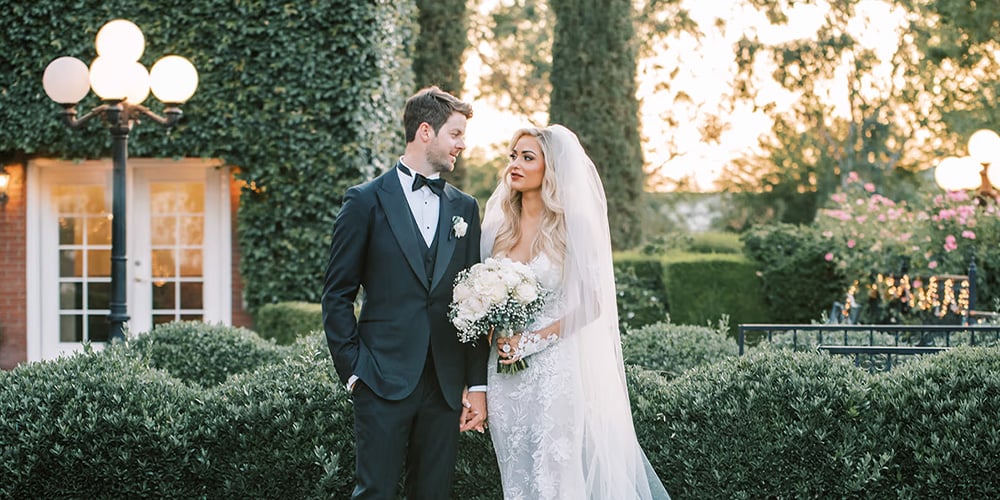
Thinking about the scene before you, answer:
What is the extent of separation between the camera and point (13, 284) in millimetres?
11289

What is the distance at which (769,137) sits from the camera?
1019 inches

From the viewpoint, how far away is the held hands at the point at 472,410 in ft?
12.1

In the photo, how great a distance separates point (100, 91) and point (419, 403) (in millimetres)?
5187

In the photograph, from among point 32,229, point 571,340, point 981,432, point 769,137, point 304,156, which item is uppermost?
point 769,137

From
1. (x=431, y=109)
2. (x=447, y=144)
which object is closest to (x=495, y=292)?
(x=447, y=144)

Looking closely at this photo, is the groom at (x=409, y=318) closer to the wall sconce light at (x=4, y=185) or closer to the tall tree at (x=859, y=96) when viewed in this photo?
the wall sconce light at (x=4, y=185)

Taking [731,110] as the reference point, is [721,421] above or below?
below

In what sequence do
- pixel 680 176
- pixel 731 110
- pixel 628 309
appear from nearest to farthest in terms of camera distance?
pixel 628 309 < pixel 731 110 < pixel 680 176

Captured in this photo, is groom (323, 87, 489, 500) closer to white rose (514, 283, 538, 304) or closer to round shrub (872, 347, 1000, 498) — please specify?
white rose (514, 283, 538, 304)

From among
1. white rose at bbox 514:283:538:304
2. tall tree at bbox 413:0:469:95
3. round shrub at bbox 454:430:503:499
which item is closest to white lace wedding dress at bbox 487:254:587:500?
white rose at bbox 514:283:538:304

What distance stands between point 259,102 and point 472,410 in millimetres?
8091

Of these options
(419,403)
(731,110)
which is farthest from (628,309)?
(731,110)

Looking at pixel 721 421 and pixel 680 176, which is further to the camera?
pixel 680 176

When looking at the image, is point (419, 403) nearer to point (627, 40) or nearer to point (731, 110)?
point (627, 40)
